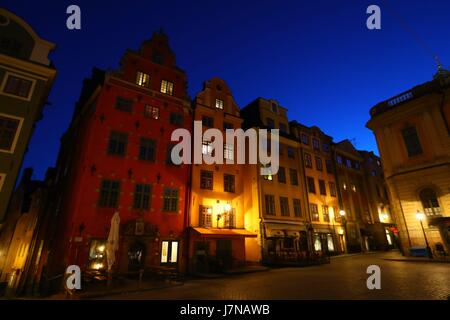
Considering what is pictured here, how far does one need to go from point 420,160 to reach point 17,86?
32.9 meters

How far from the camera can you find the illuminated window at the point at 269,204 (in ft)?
82.3

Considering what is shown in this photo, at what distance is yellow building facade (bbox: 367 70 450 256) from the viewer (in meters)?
20.4

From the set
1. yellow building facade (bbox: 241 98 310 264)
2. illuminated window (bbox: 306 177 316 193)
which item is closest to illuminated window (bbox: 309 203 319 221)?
yellow building facade (bbox: 241 98 310 264)

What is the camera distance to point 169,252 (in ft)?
60.4

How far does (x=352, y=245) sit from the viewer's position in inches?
1291

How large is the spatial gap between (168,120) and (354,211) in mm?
30269

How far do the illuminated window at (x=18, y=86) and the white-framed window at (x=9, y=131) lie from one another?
1.75 meters

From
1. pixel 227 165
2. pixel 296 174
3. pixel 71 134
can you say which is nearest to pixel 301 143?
pixel 296 174

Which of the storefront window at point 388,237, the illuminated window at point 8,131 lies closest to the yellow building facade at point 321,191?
the storefront window at point 388,237

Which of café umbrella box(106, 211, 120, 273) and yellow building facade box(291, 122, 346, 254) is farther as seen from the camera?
yellow building facade box(291, 122, 346, 254)

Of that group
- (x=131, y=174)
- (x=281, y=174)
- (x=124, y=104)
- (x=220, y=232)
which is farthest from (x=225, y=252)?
(x=124, y=104)

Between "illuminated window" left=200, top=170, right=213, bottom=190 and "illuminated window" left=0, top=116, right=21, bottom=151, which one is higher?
"illuminated window" left=0, top=116, right=21, bottom=151

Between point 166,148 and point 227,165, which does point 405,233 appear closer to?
point 227,165

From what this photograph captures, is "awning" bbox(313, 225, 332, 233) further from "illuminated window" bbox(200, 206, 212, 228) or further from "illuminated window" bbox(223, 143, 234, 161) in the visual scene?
"illuminated window" bbox(200, 206, 212, 228)
